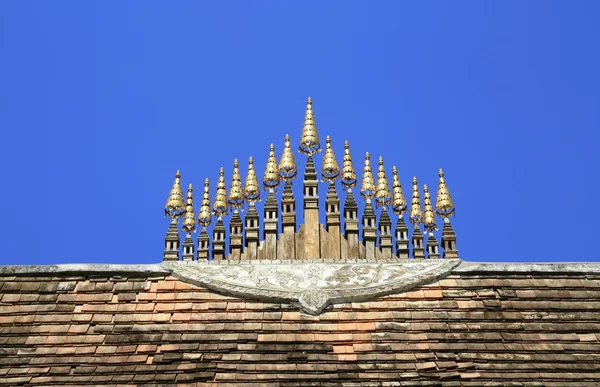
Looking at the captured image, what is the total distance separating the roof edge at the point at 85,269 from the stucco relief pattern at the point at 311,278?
0.88ft

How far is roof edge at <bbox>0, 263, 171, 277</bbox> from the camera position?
650 inches

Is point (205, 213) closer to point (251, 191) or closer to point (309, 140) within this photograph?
point (251, 191)

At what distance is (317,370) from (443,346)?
6.31 ft

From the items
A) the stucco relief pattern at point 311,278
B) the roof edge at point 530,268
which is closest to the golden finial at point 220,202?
the stucco relief pattern at point 311,278

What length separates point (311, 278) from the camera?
1628 cm

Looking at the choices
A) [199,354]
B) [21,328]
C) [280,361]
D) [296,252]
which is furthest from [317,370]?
[21,328]

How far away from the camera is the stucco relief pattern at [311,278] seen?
52.0 ft

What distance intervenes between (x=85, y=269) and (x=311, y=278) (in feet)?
11.8

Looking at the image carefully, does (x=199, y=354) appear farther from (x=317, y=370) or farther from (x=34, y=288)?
(x=34, y=288)

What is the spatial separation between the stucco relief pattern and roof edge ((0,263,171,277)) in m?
0.27

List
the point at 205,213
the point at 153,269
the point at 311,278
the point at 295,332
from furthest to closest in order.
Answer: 1. the point at 205,213
2. the point at 153,269
3. the point at 311,278
4. the point at 295,332

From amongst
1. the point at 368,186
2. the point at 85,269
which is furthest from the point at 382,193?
the point at 85,269

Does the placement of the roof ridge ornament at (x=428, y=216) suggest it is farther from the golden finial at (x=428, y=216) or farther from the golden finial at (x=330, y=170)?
the golden finial at (x=330, y=170)

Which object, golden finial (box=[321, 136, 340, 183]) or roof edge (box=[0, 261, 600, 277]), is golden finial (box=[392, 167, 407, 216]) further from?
roof edge (box=[0, 261, 600, 277])
